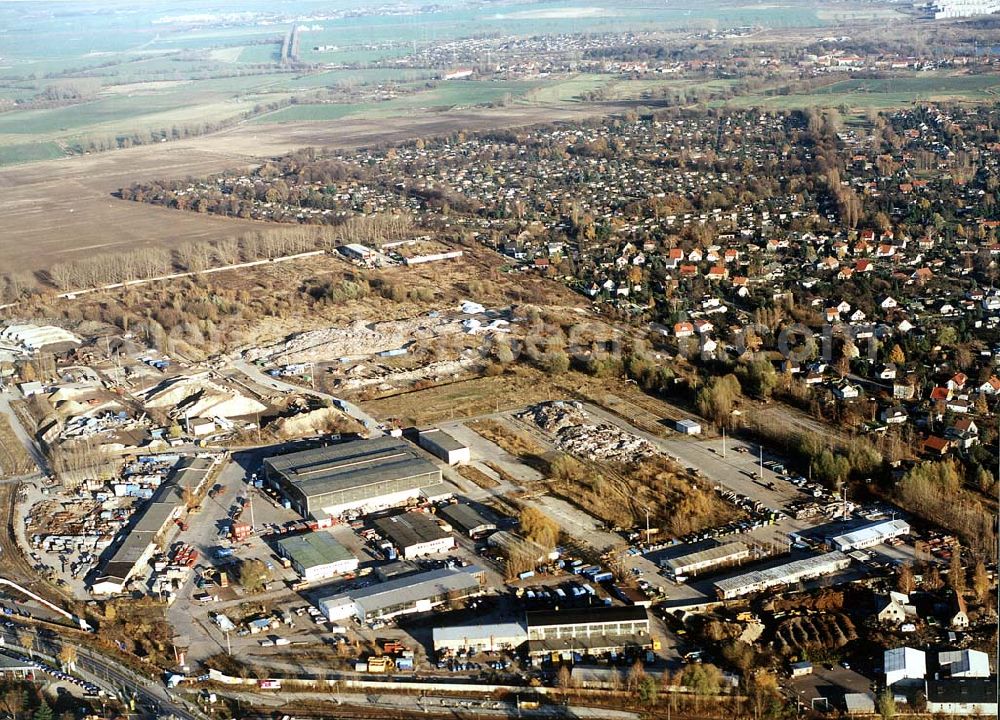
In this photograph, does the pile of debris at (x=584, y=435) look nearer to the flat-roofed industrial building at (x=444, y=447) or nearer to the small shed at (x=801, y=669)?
the flat-roofed industrial building at (x=444, y=447)

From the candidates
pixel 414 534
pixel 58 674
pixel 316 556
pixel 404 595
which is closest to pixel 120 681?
pixel 58 674

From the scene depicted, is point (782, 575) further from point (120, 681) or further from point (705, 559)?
point (120, 681)

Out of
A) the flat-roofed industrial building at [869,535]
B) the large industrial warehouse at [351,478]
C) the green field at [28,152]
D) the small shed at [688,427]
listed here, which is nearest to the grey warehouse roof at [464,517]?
the large industrial warehouse at [351,478]

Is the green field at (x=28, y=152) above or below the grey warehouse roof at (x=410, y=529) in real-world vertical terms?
above

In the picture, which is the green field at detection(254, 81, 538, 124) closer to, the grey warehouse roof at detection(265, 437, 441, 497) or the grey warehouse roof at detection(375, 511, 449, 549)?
the grey warehouse roof at detection(265, 437, 441, 497)

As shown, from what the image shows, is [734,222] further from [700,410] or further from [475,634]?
[475,634]

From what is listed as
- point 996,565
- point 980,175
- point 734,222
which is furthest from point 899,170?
point 996,565
